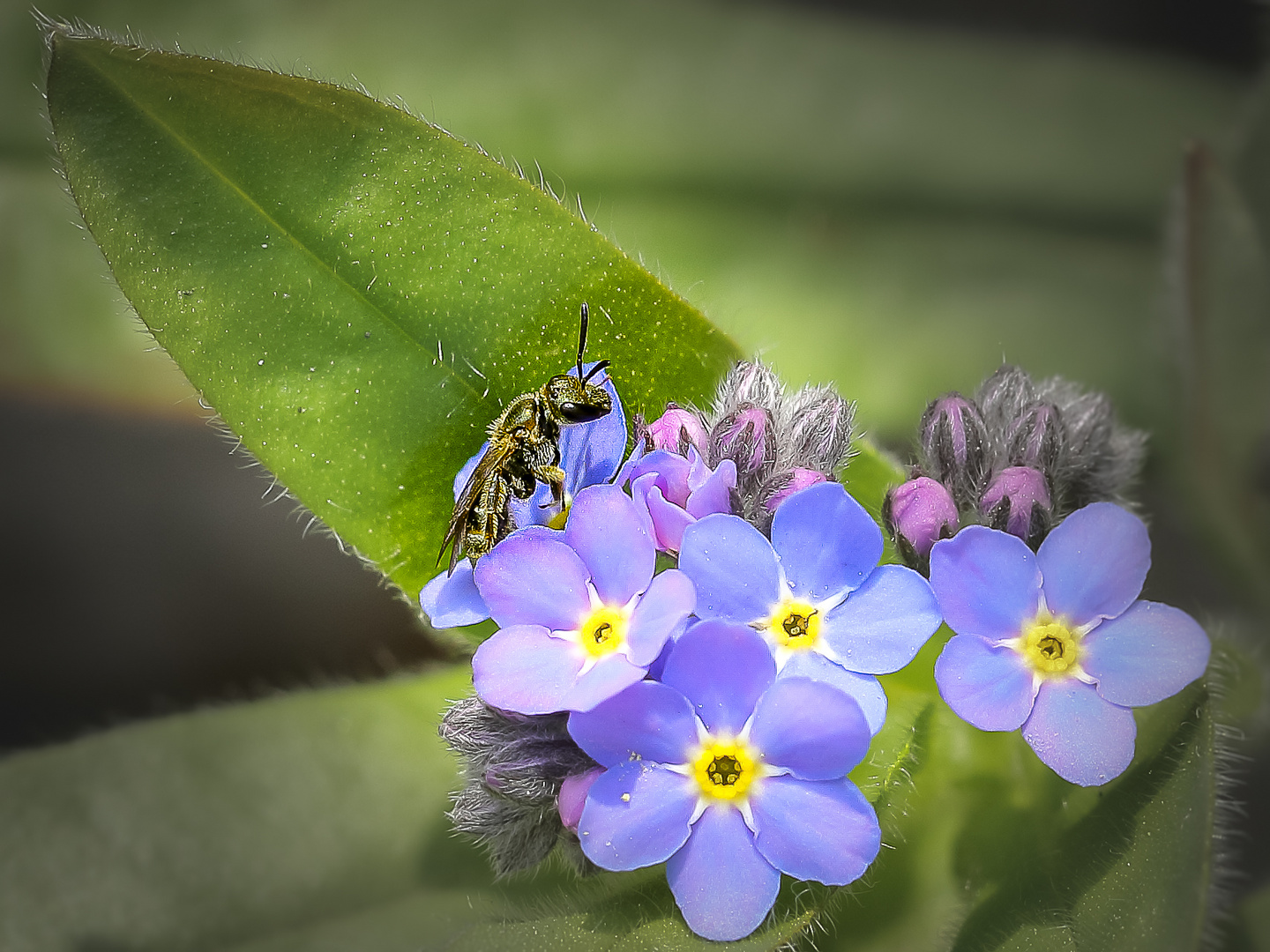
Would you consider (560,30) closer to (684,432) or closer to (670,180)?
(670,180)

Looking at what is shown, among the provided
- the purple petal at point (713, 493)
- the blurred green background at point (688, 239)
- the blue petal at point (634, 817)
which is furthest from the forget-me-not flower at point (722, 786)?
the blurred green background at point (688, 239)

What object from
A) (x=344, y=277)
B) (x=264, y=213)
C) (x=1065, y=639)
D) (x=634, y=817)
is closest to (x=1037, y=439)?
(x=1065, y=639)

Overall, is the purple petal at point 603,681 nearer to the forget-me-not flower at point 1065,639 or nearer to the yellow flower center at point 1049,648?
the forget-me-not flower at point 1065,639

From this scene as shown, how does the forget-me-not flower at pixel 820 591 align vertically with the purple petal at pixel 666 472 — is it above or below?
below

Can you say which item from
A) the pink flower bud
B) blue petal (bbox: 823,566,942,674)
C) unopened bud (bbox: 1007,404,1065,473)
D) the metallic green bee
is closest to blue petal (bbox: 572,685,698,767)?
the pink flower bud

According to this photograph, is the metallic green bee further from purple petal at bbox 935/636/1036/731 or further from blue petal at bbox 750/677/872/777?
purple petal at bbox 935/636/1036/731

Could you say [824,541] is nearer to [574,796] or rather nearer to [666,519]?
[666,519]

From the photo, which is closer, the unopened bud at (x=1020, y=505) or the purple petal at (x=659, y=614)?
the purple petal at (x=659, y=614)
